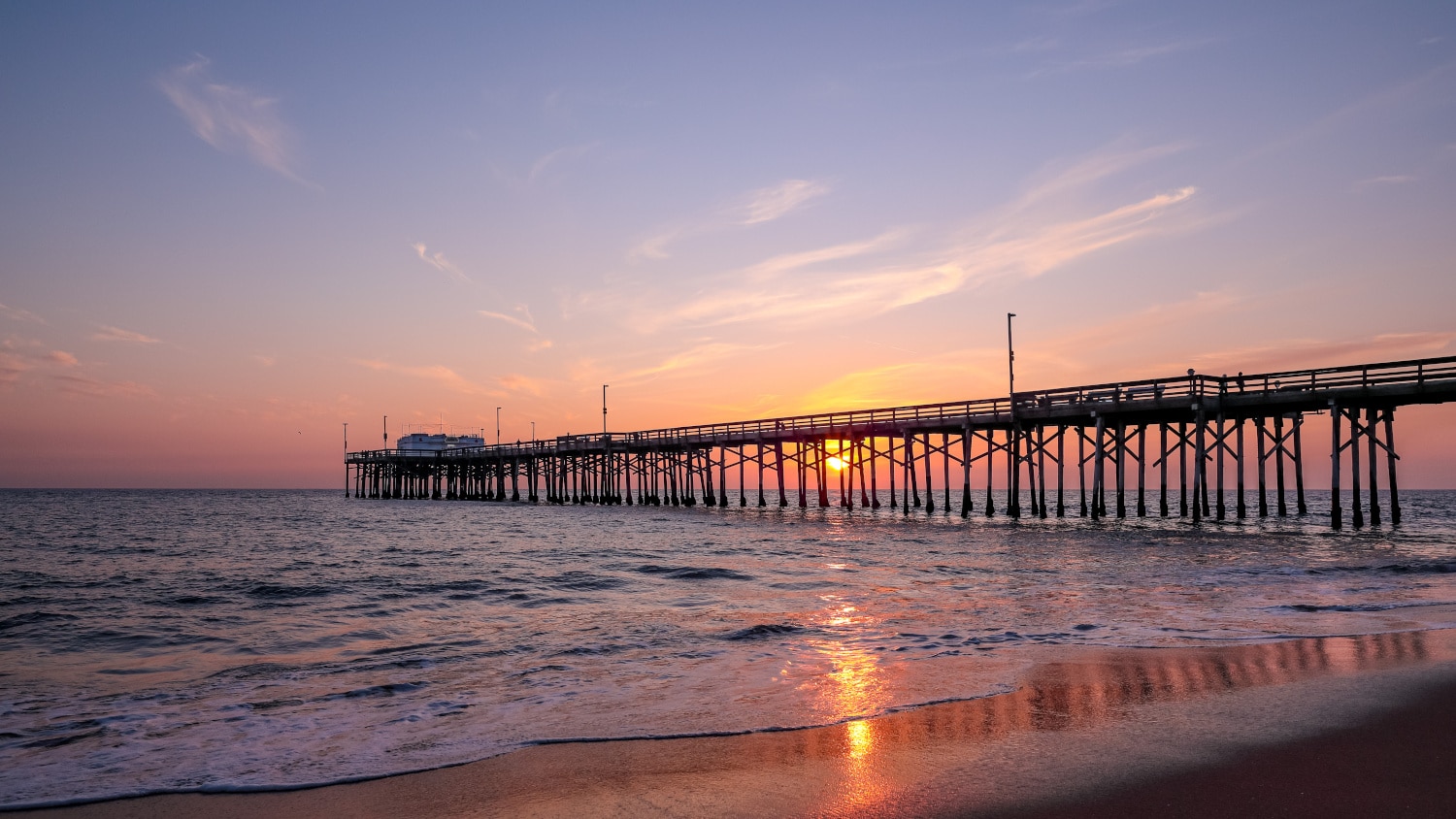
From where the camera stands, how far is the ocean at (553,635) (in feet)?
21.3

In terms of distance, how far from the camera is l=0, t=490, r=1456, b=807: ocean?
21.3ft

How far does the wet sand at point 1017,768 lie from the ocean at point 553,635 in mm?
441

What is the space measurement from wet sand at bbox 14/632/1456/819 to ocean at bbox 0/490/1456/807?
0.44 m

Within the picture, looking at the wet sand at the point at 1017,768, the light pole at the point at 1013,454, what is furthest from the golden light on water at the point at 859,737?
the light pole at the point at 1013,454

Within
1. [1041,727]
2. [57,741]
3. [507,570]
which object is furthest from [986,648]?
[507,570]

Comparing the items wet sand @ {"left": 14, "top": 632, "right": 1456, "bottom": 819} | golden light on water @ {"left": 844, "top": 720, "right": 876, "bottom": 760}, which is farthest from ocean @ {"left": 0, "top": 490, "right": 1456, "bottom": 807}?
wet sand @ {"left": 14, "top": 632, "right": 1456, "bottom": 819}

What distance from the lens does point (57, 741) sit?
21.8 ft

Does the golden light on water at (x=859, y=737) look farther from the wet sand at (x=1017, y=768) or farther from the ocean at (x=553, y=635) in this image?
the ocean at (x=553, y=635)

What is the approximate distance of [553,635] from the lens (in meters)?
11.2

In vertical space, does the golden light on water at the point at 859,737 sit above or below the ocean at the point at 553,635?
above

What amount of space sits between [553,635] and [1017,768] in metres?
7.37

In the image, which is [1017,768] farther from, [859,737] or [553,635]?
[553,635]

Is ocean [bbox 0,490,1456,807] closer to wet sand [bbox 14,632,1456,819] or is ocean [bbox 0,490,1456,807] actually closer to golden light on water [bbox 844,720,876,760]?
golden light on water [bbox 844,720,876,760]

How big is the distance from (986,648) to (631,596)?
728cm
